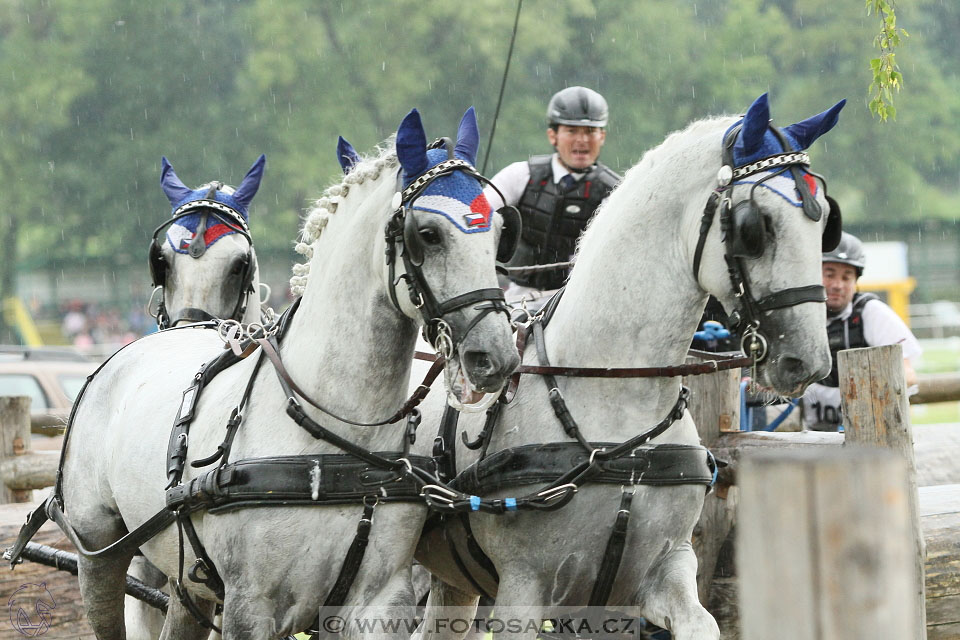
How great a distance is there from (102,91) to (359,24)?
295 inches

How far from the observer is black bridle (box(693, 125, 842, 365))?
11.1 ft

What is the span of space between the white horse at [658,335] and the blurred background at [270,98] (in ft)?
87.1

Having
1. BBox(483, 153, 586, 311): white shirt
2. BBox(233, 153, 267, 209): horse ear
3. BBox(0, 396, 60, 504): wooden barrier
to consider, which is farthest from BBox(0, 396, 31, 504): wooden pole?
BBox(483, 153, 586, 311): white shirt

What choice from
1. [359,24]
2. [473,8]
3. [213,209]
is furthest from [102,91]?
[213,209]

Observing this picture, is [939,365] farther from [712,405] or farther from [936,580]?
[936,580]

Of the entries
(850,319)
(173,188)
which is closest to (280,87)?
(173,188)

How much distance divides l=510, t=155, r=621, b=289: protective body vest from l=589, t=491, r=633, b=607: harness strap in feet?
5.89

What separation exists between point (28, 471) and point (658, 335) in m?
4.73

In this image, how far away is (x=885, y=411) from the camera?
408 centimetres

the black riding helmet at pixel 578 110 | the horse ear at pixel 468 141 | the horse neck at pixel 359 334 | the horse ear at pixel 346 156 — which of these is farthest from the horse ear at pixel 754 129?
the black riding helmet at pixel 578 110

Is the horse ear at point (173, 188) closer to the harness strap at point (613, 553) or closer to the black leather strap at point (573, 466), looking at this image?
the black leather strap at point (573, 466)

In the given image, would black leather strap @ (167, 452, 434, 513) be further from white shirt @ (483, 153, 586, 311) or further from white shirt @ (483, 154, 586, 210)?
white shirt @ (483, 154, 586, 210)

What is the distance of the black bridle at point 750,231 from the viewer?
3381 mm

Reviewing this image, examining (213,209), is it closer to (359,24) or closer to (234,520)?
(234,520)
